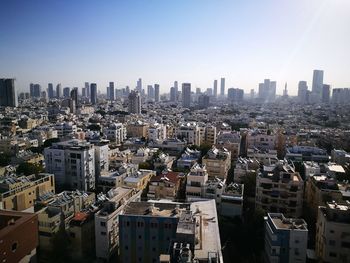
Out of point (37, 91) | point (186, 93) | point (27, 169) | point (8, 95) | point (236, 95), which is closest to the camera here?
point (27, 169)

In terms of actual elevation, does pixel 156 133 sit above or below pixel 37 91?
below

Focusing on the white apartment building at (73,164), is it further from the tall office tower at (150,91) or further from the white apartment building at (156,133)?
the tall office tower at (150,91)

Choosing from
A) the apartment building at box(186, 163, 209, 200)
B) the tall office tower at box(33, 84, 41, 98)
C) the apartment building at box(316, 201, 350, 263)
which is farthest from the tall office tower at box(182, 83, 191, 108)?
the apartment building at box(316, 201, 350, 263)

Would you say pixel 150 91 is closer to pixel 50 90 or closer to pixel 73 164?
pixel 50 90

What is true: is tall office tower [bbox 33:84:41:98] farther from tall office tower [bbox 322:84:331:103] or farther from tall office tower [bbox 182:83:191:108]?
tall office tower [bbox 322:84:331:103]

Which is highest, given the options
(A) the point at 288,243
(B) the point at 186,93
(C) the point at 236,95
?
(C) the point at 236,95

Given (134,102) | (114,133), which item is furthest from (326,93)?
(114,133)
